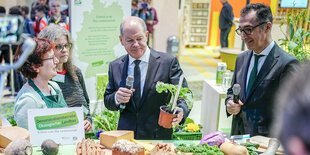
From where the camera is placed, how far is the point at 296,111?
405 millimetres

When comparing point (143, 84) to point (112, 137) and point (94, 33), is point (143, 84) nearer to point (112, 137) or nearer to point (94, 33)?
point (112, 137)

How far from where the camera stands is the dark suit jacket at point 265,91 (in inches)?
95.6

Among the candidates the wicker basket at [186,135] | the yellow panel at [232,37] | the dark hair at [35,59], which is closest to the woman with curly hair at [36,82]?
the dark hair at [35,59]

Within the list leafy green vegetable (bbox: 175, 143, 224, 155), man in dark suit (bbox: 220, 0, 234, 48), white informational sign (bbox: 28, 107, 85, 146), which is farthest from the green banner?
man in dark suit (bbox: 220, 0, 234, 48)

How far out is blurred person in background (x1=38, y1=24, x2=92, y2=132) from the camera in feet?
8.50

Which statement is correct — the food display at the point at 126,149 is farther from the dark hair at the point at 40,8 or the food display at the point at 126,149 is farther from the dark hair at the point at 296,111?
the dark hair at the point at 40,8

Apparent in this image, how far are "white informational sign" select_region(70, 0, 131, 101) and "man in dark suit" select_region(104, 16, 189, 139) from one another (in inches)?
74.0

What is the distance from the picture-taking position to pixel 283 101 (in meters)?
0.43

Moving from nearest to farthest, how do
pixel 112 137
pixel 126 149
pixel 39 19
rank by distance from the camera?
pixel 126 149 → pixel 112 137 → pixel 39 19

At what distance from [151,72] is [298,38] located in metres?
2.52

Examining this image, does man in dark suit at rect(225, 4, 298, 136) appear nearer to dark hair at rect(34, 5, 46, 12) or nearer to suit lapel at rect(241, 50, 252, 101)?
suit lapel at rect(241, 50, 252, 101)

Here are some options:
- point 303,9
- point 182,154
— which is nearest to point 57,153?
point 182,154

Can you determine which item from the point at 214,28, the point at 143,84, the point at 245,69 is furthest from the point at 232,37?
the point at 143,84

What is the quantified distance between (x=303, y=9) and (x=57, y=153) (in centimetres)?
374
